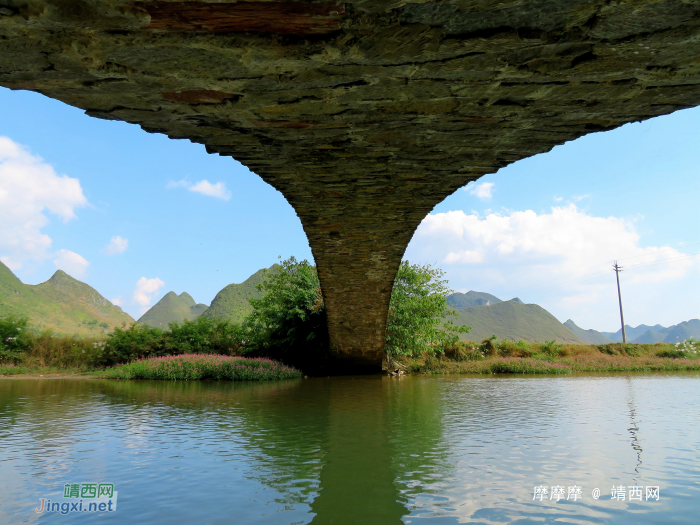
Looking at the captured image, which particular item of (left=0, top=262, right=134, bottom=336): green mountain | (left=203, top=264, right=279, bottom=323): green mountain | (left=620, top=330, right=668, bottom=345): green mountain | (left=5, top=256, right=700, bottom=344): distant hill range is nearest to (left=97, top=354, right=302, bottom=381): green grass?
(left=5, top=256, right=700, bottom=344): distant hill range

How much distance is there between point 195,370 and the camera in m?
10.8

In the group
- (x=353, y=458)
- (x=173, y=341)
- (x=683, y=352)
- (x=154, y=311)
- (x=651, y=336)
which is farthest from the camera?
(x=651, y=336)

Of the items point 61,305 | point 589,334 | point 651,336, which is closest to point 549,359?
point 61,305

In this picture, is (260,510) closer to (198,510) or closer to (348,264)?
(198,510)

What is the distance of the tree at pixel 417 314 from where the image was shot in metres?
12.5

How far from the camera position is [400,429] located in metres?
4.59

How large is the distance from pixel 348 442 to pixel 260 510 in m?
1.71

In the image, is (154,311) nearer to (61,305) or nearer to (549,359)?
(61,305)

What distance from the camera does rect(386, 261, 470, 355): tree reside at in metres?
12.5

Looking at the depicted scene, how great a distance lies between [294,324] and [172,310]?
66.5 meters

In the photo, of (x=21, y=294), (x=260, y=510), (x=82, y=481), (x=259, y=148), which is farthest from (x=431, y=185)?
(x=21, y=294)

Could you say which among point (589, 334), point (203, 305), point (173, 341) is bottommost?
point (589, 334)

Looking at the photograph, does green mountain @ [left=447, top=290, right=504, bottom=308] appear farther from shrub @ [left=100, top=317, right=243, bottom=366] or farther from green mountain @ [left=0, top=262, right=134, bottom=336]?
shrub @ [left=100, top=317, right=243, bottom=366]

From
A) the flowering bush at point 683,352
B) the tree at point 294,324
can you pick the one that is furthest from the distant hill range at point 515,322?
the tree at point 294,324
